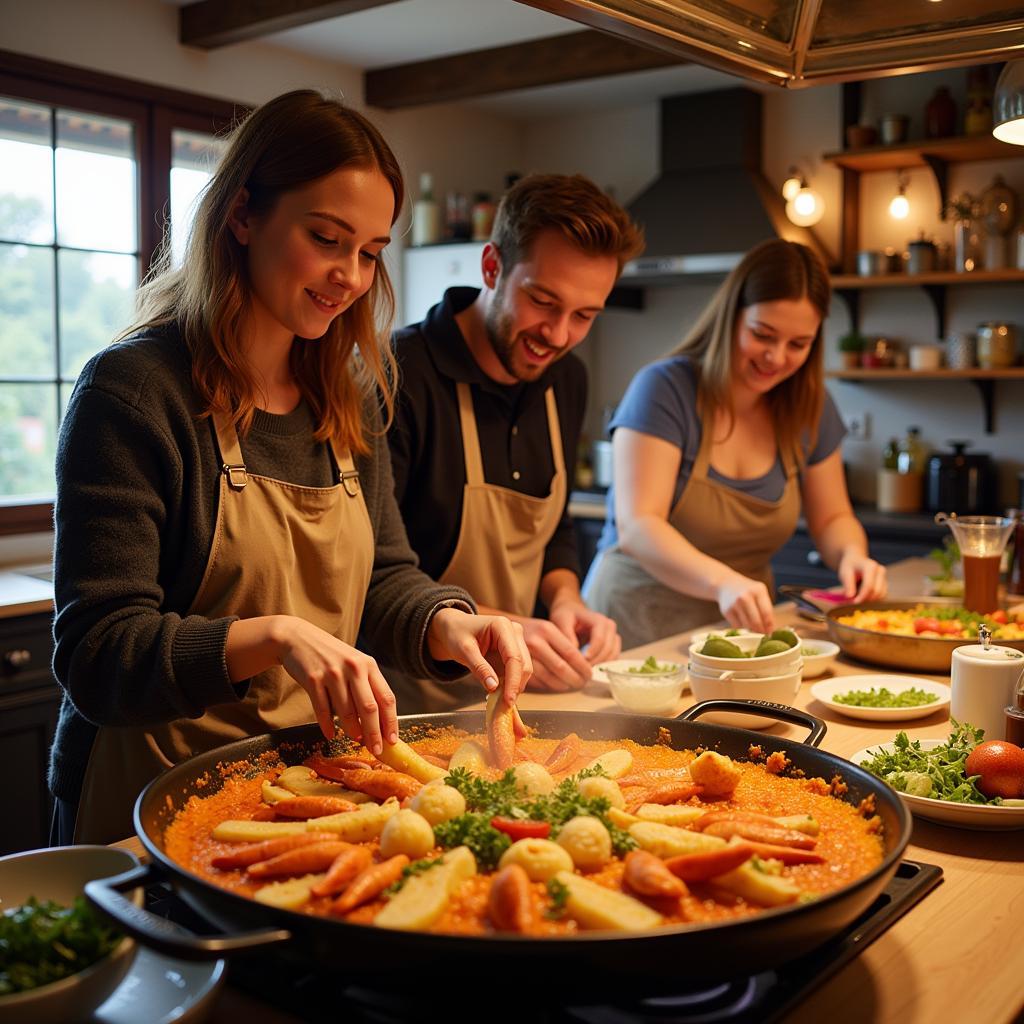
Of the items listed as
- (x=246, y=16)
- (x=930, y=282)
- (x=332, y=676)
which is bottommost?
(x=332, y=676)

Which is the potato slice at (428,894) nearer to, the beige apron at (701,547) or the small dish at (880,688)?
the small dish at (880,688)

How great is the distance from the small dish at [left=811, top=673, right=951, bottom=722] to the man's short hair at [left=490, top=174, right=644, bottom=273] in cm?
91

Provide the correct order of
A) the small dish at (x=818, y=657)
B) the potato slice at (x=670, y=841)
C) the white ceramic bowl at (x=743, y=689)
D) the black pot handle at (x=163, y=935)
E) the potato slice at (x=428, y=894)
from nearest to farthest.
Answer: the black pot handle at (x=163, y=935) < the potato slice at (x=428, y=894) < the potato slice at (x=670, y=841) < the white ceramic bowl at (x=743, y=689) < the small dish at (x=818, y=657)

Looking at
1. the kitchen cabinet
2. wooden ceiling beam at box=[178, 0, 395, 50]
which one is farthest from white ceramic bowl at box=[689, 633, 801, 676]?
wooden ceiling beam at box=[178, 0, 395, 50]

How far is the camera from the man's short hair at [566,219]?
2066mm

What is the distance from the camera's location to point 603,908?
2.94 feet

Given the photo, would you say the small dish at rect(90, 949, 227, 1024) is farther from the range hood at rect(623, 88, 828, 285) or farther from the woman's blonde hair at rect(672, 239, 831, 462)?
the range hood at rect(623, 88, 828, 285)

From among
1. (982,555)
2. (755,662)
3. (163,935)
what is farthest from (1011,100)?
(163,935)

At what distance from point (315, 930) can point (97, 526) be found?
727 millimetres

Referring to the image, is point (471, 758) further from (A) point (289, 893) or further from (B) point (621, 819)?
(A) point (289, 893)

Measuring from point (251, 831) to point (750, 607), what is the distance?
4.11 feet

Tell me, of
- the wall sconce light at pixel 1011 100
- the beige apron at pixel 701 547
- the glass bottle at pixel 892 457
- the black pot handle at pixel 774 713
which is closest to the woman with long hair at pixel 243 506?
the black pot handle at pixel 774 713

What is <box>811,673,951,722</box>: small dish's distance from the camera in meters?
1.76

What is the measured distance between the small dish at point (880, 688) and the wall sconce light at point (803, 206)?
3.44 metres
